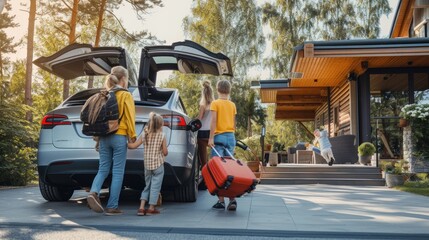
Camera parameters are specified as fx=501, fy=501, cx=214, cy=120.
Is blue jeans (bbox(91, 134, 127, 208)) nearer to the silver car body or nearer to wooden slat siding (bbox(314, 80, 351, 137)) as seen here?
the silver car body

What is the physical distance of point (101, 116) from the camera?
536 centimetres

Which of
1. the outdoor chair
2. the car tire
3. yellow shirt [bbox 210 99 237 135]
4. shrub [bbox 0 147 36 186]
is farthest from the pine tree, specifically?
yellow shirt [bbox 210 99 237 135]

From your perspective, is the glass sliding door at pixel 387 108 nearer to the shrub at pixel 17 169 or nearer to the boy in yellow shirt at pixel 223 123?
the shrub at pixel 17 169

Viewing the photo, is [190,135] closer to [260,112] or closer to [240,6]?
[240,6]

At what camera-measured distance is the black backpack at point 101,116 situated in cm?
536

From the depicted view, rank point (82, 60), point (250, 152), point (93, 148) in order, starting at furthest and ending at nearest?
point (250, 152) < point (82, 60) < point (93, 148)

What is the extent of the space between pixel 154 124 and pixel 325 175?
8.20 m

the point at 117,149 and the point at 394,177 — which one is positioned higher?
the point at 117,149

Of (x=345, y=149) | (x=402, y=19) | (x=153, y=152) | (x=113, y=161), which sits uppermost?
(x=402, y=19)

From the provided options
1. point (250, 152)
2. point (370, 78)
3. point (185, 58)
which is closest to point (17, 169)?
point (185, 58)

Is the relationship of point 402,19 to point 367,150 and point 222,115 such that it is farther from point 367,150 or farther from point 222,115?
point 222,115

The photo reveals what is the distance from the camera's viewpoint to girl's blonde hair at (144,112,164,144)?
5.64 meters

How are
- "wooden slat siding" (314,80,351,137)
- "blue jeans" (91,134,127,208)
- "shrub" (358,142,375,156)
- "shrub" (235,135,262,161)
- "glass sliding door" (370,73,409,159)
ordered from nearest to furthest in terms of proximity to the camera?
"blue jeans" (91,134,127,208), "shrub" (358,142,375,156), "shrub" (235,135,262,161), "glass sliding door" (370,73,409,159), "wooden slat siding" (314,80,351,137)

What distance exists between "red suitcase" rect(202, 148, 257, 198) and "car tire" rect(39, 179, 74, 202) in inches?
90.8
